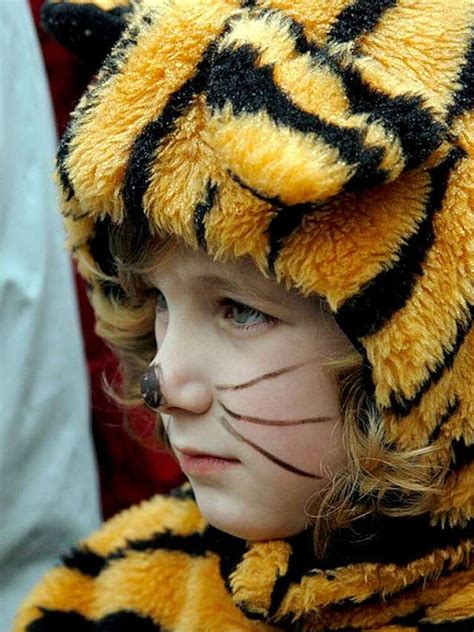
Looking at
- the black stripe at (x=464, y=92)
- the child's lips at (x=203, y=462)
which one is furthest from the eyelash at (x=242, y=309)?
the black stripe at (x=464, y=92)

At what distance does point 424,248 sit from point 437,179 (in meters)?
0.06

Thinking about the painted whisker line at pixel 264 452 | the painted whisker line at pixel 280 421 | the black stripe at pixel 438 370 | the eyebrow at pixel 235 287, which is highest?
the black stripe at pixel 438 370

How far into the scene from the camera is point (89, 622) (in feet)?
4.09

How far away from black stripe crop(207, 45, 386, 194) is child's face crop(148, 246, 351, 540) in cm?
15

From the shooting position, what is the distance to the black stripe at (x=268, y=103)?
825 mm

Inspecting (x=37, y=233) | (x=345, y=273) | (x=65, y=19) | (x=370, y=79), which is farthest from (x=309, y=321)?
(x=37, y=233)

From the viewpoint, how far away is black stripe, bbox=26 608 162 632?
1.19m

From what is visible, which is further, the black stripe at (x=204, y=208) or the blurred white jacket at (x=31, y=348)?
the blurred white jacket at (x=31, y=348)

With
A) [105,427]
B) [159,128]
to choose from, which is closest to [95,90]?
[159,128]

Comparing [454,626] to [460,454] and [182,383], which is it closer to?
[460,454]

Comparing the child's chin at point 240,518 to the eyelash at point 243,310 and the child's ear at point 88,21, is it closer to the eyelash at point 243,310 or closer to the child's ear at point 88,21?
the eyelash at point 243,310

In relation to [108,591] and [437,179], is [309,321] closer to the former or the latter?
[437,179]

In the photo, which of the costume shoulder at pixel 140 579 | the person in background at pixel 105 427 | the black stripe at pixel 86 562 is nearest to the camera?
the costume shoulder at pixel 140 579

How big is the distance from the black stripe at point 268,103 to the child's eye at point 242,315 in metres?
0.18
